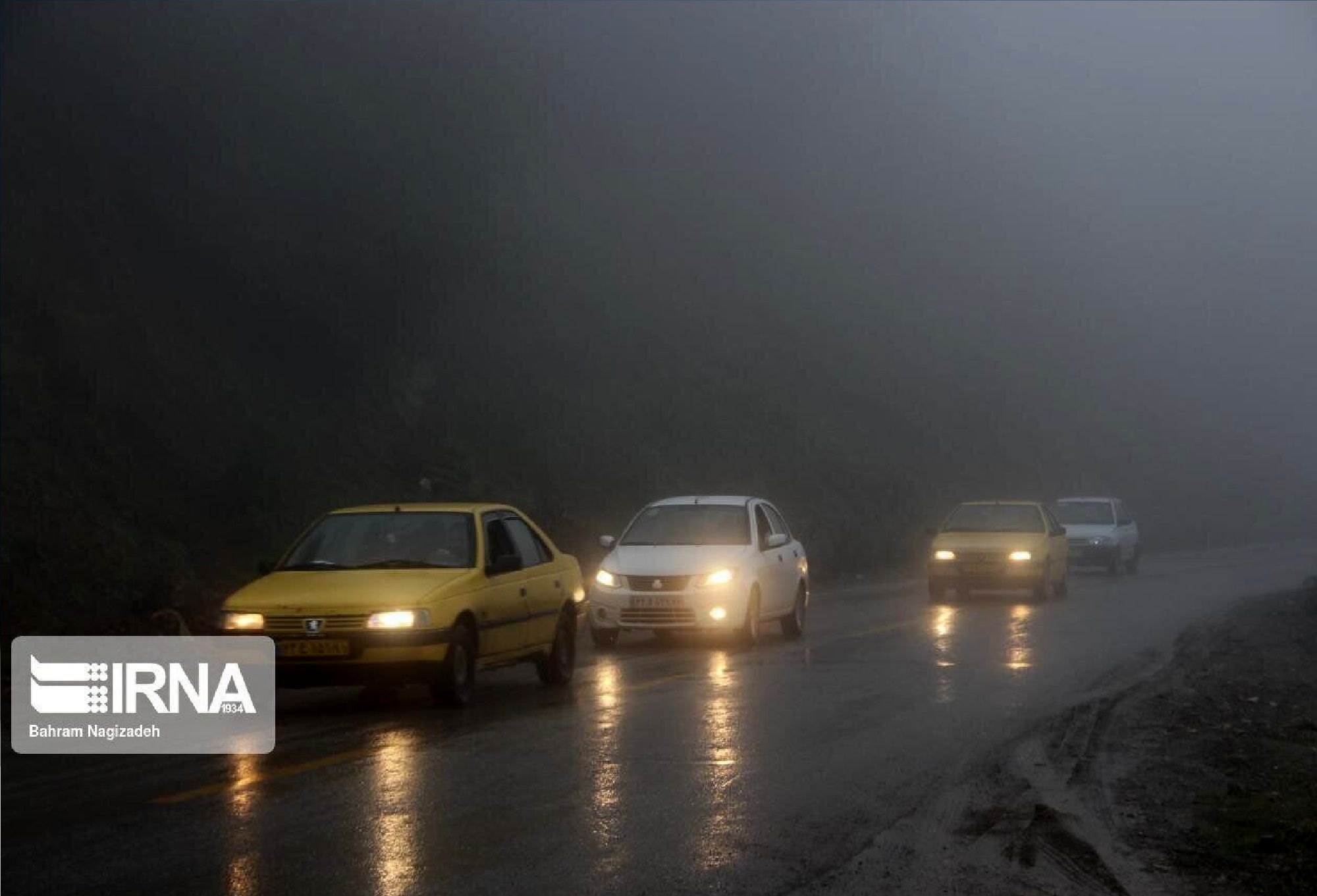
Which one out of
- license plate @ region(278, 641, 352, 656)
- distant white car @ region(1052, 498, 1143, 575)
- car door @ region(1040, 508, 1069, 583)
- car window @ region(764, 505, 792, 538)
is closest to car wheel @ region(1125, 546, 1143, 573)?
distant white car @ region(1052, 498, 1143, 575)

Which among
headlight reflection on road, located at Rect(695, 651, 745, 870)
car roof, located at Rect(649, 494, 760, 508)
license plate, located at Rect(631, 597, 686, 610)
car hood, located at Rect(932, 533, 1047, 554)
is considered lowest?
headlight reflection on road, located at Rect(695, 651, 745, 870)

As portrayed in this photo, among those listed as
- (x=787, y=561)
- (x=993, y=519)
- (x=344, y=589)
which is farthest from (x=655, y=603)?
(x=993, y=519)

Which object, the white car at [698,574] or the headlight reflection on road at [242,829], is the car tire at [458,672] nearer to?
the headlight reflection on road at [242,829]

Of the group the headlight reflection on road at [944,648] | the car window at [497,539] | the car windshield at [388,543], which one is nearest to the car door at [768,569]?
the headlight reflection on road at [944,648]

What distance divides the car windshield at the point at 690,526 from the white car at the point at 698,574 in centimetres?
1

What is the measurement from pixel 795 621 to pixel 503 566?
7.75 meters

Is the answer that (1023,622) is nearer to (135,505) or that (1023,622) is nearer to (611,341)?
(135,505)

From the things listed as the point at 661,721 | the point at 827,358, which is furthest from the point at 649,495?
the point at 661,721

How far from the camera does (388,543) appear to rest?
1396 cm

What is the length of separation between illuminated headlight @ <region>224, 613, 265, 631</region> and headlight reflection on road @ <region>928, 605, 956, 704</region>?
545 cm

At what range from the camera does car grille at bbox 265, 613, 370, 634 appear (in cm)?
1232

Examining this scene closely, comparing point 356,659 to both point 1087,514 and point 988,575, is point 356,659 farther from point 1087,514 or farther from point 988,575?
point 1087,514

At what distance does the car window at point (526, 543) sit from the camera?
14734 millimetres

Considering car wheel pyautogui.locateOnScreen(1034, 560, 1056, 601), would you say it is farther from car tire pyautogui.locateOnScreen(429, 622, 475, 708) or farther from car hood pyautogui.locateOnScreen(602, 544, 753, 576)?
car tire pyautogui.locateOnScreen(429, 622, 475, 708)
